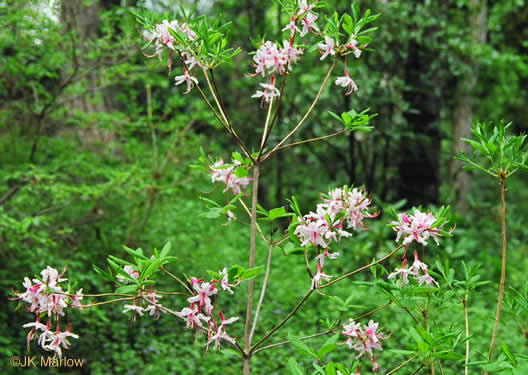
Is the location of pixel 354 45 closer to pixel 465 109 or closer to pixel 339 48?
pixel 339 48

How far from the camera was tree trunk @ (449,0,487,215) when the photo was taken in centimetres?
580

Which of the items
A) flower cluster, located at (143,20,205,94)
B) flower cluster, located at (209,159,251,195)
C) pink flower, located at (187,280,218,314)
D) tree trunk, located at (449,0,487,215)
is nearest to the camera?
pink flower, located at (187,280,218,314)

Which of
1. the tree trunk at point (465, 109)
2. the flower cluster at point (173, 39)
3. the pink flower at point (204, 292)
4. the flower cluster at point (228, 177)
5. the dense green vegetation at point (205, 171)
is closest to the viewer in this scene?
the pink flower at point (204, 292)

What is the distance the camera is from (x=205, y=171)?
2350 millimetres

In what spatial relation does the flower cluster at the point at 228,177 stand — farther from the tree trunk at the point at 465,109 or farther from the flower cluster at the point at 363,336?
the tree trunk at the point at 465,109

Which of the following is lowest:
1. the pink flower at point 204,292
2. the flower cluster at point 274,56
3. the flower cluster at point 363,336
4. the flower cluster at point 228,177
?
the flower cluster at point 363,336

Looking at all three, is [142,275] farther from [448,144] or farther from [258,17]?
[448,144]

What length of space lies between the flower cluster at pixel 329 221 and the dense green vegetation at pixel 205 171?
0.42 metres

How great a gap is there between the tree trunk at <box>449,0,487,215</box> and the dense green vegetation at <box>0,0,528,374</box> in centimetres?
2

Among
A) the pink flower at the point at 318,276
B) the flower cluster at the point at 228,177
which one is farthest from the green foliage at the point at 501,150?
the flower cluster at the point at 228,177

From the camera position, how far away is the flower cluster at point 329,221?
1336 mm

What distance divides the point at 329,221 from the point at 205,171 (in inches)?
44.2

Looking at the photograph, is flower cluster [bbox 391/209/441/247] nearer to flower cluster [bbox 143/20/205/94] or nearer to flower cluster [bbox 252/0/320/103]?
flower cluster [bbox 252/0/320/103]

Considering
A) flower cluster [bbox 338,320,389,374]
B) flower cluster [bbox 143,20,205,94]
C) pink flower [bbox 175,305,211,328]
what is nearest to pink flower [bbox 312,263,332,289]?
flower cluster [bbox 338,320,389,374]
